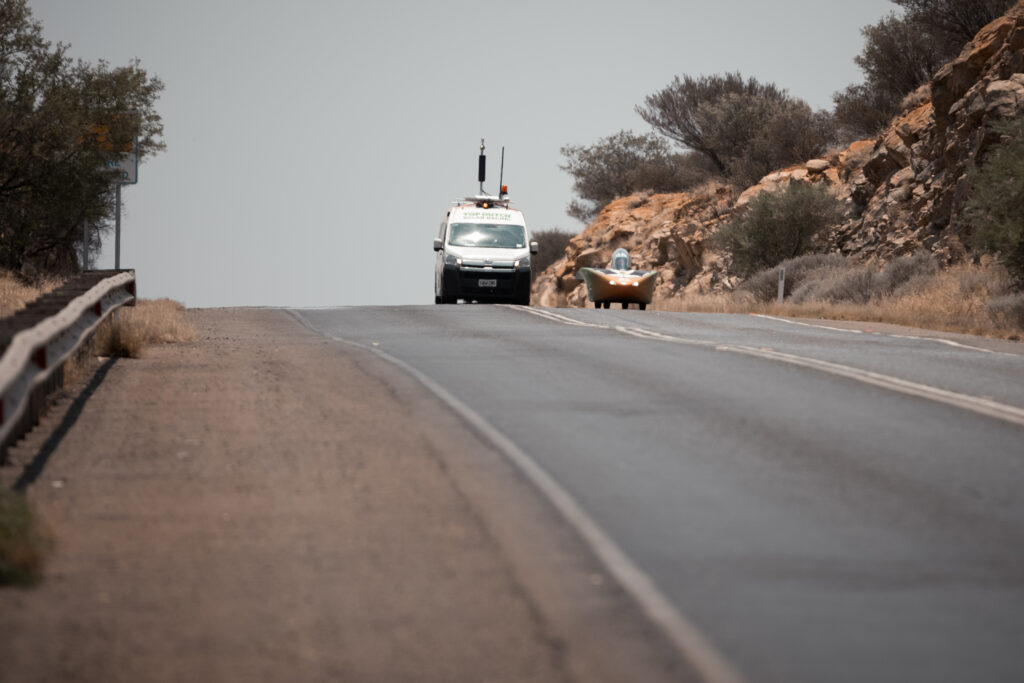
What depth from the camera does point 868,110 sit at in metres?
49.7

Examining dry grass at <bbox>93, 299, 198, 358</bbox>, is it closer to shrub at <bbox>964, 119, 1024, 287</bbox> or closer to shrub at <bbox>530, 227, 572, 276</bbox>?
shrub at <bbox>964, 119, 1024, 287</bbox>

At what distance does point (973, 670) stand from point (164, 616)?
333 centimetres

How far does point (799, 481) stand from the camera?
28.4ft

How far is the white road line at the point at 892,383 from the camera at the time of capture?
11508 millimetres

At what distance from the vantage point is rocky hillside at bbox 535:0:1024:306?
34.6 m

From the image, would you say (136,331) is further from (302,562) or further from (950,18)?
(950,18)

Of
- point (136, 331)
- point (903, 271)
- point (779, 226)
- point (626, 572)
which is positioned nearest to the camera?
point (626, 572)

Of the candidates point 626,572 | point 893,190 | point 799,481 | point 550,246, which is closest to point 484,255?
point 893,190

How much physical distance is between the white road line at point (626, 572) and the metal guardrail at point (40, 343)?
3223 mm

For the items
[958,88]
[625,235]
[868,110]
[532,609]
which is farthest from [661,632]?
[625,235]

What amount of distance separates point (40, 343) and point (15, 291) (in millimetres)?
17125

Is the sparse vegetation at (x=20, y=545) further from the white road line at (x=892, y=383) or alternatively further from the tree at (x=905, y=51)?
the tree at (x=905, y=51)

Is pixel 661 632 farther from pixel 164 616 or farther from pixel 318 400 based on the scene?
pixel 318 400

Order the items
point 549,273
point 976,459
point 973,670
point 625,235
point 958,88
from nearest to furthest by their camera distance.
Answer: point 973,670 < point 976,459 < point 958,88 < point 625,235 < point 549,273
